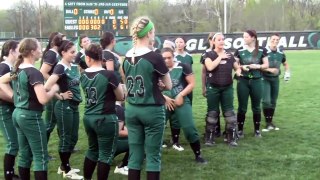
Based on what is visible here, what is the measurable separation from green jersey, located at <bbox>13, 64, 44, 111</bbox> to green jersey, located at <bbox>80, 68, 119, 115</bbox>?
0.50 m

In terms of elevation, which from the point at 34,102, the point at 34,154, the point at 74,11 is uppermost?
the point at 74,11

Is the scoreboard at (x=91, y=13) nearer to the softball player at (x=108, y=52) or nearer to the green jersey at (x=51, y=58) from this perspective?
the softball player at (x=108, y=52)

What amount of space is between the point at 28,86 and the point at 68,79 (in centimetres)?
101

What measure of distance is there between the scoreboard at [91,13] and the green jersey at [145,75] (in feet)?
81.8

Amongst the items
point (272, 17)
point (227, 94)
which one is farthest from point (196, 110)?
point (272, 17)

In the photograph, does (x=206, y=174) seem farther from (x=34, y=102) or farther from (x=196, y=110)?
(x=196, y=110)

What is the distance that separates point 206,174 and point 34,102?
240 centimetres

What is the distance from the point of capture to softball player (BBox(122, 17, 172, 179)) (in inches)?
168

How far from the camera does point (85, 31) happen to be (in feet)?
95.8

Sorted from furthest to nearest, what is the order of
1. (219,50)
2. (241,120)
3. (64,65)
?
(241,120)
(219,50)
(64,65)

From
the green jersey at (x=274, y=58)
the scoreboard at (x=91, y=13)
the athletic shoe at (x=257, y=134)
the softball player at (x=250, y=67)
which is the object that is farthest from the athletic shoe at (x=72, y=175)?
the scoreboard at (x=91, y=13)

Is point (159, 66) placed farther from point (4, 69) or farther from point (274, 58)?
point (274, 58)

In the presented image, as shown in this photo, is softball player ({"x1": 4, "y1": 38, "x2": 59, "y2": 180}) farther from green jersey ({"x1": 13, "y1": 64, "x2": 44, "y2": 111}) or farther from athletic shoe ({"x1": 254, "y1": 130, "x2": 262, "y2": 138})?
athletic shoe ({"x1": 254, "y1": 130, "x2": 262, "y2": 138})

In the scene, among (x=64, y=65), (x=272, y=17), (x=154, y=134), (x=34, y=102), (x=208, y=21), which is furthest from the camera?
(x=208, y=21)
